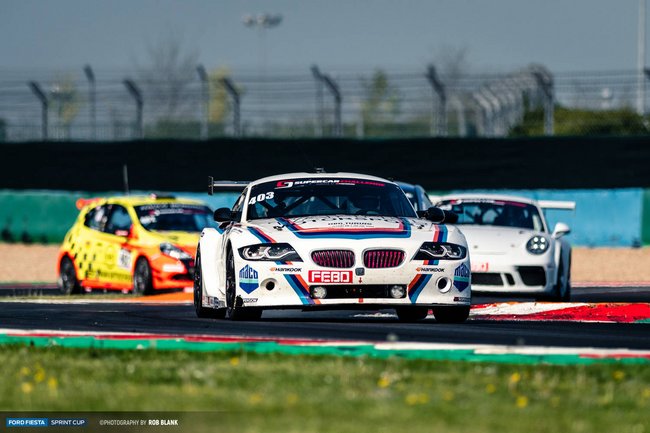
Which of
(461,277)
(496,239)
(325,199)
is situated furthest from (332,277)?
(496,239)

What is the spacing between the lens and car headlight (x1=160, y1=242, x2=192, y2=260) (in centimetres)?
1912

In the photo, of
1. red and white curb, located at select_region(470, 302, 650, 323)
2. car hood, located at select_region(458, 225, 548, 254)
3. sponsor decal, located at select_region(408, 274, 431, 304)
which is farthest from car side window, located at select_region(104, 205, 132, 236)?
sponsor decal, located at select_region(408, 274, 431, 304)

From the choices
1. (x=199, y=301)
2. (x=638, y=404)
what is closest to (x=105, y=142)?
(x=199, y=301)

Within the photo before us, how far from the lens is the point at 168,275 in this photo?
19.0 metres

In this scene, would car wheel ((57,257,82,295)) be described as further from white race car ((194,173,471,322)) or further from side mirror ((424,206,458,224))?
side mirror ((424,206,458,224))

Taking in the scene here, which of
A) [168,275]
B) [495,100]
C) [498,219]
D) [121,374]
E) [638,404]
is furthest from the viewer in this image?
[495,100]

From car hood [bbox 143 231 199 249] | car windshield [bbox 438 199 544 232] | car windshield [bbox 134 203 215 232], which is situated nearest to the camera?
car windshield [bbox 438 199 544 232]

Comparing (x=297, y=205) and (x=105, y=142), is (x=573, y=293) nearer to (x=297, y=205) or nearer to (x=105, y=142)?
(x=297, y=205)

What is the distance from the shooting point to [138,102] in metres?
29.6

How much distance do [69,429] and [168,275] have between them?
41.1ft

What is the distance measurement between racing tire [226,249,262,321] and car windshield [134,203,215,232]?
7.94 metres

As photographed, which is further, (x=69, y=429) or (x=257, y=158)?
(x=257, y=158)

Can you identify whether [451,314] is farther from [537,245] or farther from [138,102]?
[138,102]

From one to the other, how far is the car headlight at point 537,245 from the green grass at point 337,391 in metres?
7.81
